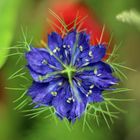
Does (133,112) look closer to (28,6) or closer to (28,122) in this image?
(28,122)

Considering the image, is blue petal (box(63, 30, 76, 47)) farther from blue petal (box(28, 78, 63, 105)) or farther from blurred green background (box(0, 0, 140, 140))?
blurred green background (box(0, 0, 140, 140))

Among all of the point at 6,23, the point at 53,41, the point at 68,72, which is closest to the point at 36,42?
the point at 6,23

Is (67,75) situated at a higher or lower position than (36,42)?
lower

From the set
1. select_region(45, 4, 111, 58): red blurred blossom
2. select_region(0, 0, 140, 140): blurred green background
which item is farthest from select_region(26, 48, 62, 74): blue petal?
select_region(45, 4, 111, 58): red blurred blossom

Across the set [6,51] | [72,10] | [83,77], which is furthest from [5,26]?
[83,77]

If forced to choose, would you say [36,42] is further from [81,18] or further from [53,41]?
[53,41]

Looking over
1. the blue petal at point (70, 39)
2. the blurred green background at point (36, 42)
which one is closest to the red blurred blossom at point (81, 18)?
the blurred green background at point (36, 42)
